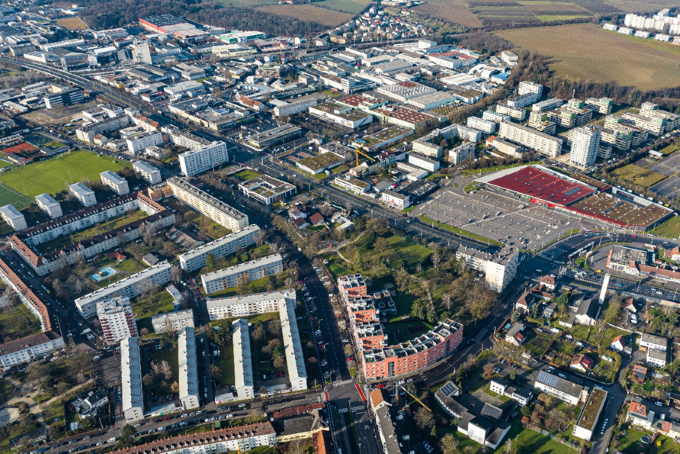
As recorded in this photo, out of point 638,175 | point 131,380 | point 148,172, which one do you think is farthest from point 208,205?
point 638,175

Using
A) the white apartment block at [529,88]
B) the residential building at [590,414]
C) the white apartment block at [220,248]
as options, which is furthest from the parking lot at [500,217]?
the white apartment block at [529,88]

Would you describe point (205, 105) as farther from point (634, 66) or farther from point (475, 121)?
point (634, 66)

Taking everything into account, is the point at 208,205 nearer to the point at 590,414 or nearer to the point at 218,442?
the point at 218,442

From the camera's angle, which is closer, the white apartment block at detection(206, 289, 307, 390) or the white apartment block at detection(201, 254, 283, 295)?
the white apartment block at detection(206, 289, 307, 390)

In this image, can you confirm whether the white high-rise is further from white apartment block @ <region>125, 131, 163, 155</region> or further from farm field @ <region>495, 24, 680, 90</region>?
white apartment block @ <region>125, 131, 163, 155</region>

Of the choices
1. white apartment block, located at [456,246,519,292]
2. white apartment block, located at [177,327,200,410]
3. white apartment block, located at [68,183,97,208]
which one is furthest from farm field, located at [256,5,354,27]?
white apartment block, located at [177,327,200,410]

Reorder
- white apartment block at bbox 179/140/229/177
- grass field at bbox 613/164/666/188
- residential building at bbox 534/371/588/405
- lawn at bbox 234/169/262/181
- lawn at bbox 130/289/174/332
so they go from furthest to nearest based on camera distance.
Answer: white apartment block at bbox 179/140/229/177 → lawn at bbox 234/169/262/181 → grass field at bbox 613/164/666/188 → lawn at bbox 130/289/174/332 → residential building at bbox 534/371/588/405
